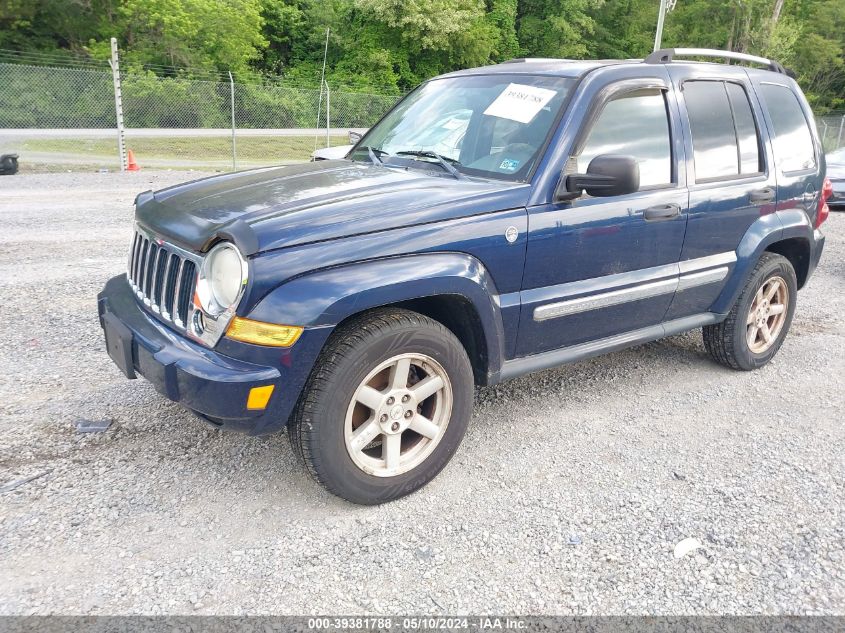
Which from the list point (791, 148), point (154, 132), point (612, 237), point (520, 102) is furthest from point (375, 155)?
point (154, 132)

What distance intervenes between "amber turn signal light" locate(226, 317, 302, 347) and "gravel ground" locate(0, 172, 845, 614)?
32.7 inches

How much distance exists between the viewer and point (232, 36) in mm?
29609

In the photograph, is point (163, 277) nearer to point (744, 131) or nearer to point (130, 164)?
point (744, 131)

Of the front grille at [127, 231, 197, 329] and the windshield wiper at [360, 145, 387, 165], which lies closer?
the front grille at [127, 231, 197, 329]

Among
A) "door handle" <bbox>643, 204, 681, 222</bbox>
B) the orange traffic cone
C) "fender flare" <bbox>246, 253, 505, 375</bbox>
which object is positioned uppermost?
"door handle" <bbox>643, 204, 681, 222</bbox>

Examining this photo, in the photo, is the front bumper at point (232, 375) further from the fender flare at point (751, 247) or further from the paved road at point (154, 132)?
the paved road at point (154, 132)

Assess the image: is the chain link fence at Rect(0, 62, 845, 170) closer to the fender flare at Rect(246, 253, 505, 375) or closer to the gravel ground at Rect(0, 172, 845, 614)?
the gravel ground at Rect(0, 172, 845, 614)

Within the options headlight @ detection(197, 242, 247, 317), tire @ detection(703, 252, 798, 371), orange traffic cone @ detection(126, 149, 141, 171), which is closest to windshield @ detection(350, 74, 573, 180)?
headlight @ detection(197, 242, 247, 317)

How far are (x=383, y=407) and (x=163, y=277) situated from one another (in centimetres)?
114

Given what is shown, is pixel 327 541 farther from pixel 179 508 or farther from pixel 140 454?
pixel 140 454

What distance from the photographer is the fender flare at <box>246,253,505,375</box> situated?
2662mm

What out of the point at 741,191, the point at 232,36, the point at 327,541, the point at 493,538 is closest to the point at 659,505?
the point at 493,538

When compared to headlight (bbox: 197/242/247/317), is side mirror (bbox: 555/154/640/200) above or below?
above

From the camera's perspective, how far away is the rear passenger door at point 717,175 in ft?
13.1
